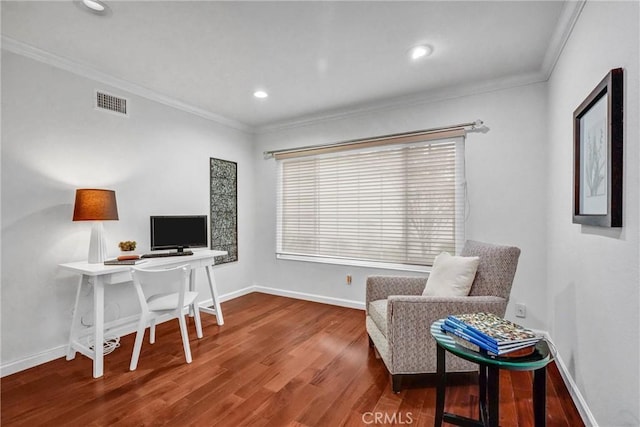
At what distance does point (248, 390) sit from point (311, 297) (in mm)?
2027

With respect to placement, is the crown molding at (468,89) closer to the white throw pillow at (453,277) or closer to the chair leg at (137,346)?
the white throw pillow at (453,277)

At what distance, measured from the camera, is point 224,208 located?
13.4 ft

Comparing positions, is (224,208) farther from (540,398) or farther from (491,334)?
(540,398)

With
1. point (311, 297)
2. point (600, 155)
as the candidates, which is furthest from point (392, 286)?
point (311, 297)

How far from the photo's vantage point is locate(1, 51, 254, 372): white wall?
2252 millimetres

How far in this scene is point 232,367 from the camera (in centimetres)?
234

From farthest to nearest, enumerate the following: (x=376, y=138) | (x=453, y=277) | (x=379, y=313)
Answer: (x=376, y=138)
(x=379, y=313)
(x=453, y=277)

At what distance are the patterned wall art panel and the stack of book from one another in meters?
3.16

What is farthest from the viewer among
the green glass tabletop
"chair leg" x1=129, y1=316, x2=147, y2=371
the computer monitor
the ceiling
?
the computer monitor

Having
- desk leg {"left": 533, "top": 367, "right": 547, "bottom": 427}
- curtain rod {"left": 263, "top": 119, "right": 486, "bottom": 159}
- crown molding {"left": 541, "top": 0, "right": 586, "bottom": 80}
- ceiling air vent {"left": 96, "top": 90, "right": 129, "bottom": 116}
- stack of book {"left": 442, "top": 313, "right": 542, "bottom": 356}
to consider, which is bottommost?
desk leg {"left": 533, "top": 367, "right": 547, "bottom": 427}

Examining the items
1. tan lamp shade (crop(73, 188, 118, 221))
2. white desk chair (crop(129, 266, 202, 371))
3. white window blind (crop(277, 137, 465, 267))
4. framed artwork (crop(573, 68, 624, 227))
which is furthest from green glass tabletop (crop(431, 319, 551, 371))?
tan lamp shade (crop(73, 188, 118, 221))

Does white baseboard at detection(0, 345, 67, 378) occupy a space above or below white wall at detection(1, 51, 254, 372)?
below

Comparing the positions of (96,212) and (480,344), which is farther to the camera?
(96,212)

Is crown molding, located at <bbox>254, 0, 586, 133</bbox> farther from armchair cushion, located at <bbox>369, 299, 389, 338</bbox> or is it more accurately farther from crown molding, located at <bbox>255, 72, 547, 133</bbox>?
armchair cushion, located at <bbox>369, 299, 389, 338</bbox>
